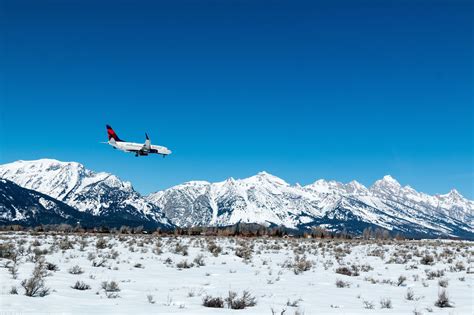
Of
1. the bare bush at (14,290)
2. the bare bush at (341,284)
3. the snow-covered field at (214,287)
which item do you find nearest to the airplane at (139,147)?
the snow-covered field at (214,287)

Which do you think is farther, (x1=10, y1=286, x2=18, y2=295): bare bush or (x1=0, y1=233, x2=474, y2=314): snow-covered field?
(x1=10, y1=286, x2=18, y2=295): bare bush

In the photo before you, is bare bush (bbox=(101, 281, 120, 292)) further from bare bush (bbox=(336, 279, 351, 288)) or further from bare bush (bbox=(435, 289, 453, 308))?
bare bush (bbox=(435, 289, 453, 308))

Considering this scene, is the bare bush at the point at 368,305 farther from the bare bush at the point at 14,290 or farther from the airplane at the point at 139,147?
the airplane at the point at 139,147

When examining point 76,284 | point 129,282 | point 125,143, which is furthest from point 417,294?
point 125,143

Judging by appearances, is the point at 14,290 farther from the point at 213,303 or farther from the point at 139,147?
the point at 139,147

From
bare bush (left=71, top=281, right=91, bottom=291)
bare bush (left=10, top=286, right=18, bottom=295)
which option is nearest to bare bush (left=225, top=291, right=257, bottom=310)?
bare bush (left=71, top=281, right=91, bottom=291)

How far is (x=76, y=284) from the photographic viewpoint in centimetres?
1234

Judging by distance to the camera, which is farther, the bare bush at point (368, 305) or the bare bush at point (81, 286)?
the bare bush at point (81, 286)

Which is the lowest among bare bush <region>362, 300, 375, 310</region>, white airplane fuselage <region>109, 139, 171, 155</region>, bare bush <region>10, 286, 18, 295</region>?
bare bush <region>10, 286, 18, 295</region>

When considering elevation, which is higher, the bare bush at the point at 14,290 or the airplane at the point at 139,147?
the airplane at the point at 139,147

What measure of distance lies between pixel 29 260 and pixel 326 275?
11.5 m

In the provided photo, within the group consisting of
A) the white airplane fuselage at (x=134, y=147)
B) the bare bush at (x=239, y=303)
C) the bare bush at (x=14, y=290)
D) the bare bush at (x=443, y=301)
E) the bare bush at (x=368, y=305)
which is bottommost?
the bare bush at (x=14, y=290)

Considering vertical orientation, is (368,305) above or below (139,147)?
below

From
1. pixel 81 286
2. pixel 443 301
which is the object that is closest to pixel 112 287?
pixel 81 286
